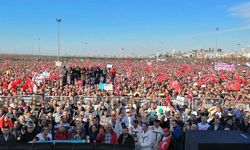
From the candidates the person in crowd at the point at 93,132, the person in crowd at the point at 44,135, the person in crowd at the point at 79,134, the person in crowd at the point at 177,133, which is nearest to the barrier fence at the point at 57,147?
the person in crowd at the point at 44,135

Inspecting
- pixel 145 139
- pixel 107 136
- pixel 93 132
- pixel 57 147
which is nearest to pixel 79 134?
pixel 93 132

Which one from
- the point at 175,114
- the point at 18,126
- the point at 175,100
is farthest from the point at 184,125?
the point at 175,100

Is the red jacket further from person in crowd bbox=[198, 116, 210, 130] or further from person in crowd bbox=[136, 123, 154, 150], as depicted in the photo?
person in crowd bbox=[198, 116, 210, 130]

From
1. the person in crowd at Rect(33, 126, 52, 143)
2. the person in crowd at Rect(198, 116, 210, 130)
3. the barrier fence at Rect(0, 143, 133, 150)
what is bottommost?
the person in crowd at Rect(198, 116, 210, 130)

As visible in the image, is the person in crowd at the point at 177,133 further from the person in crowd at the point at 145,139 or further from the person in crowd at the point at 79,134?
the person in crowd at the point at 79,134

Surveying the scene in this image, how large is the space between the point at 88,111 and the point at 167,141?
163 inches

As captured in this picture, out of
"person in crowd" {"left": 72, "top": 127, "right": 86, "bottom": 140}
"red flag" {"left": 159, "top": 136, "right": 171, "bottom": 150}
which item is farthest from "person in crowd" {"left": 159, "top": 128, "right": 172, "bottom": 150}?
"person in crowd" {"left": 72, "top": 127, "right": 86, "bottom": 140}

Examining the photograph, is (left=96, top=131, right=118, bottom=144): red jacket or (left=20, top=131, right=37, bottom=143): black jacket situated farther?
(left=96, top=131, right=118, bottom=144): red jacket

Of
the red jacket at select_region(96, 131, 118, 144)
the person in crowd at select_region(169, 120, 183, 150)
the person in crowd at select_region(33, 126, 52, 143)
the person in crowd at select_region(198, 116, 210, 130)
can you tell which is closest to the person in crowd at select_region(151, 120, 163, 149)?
the person in crowd at select_region(169, 120, 183, 150)

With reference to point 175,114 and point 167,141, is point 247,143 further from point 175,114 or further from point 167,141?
point 175,114

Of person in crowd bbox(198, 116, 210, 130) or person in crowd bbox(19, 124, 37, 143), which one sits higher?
person in crowd bbox(19, 124, 37, 143)

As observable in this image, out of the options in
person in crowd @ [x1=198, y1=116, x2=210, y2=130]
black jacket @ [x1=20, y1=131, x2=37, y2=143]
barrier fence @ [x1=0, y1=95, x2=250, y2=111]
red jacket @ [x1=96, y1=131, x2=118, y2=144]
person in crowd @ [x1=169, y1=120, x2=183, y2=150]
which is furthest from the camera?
barrier fence @ [x1=0, y1=95, x2=250, y2=111]

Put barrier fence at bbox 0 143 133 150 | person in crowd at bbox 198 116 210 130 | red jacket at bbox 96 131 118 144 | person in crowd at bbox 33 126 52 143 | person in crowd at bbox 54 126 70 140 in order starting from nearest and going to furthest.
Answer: barrier fence at bbox 0 143 133 150
person in crowd at bbox 33 126 52 143
red jacket at bbox 96 131 118 144
person in crowd at bbox 54 126 70 140
person in crowd at bbox 198 116 210 130

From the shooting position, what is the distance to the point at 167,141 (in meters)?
9.86
